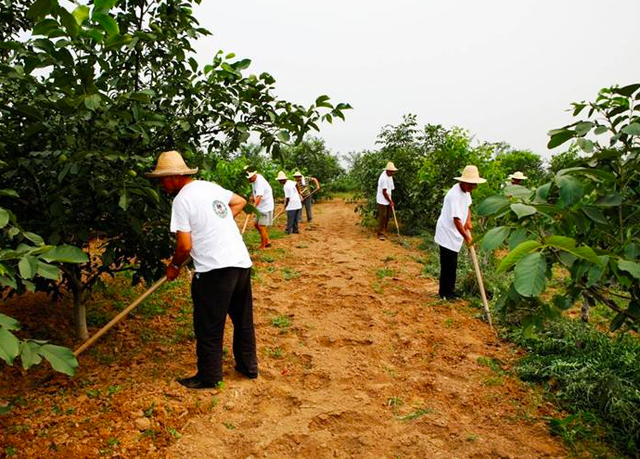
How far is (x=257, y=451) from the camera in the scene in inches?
104

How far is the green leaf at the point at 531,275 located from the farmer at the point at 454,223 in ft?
13.2

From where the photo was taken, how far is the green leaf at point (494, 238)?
140 centimetres

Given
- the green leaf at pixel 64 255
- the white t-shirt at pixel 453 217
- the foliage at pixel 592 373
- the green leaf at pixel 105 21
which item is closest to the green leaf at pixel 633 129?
the foliage at pixel 592 373

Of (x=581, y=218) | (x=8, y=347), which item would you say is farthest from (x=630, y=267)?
(x=8, y=347)

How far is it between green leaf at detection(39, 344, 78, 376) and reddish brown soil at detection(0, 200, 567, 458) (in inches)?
46.6

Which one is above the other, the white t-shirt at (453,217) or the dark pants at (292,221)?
the white t-shirt at (453,217)

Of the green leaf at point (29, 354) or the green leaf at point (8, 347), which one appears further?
the green leaf at point (29, 354)

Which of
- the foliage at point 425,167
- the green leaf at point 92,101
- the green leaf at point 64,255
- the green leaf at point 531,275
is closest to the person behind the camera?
the green leaf at point 531,275

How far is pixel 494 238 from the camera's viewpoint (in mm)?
1436

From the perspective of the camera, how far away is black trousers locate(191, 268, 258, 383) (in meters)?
3.07

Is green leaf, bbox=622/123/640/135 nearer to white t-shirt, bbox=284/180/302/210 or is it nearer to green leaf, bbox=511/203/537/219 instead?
green leaf, bbox=511/203/537/219

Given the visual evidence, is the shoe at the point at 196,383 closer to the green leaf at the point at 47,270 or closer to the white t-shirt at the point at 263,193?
the green leaf at the point at 47,270

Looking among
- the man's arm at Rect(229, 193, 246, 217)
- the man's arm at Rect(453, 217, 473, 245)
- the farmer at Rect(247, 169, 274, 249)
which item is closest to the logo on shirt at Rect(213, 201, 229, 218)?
the man's arm at Rect(229, 193, 246, 217)

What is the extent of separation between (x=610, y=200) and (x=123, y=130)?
2.63m
